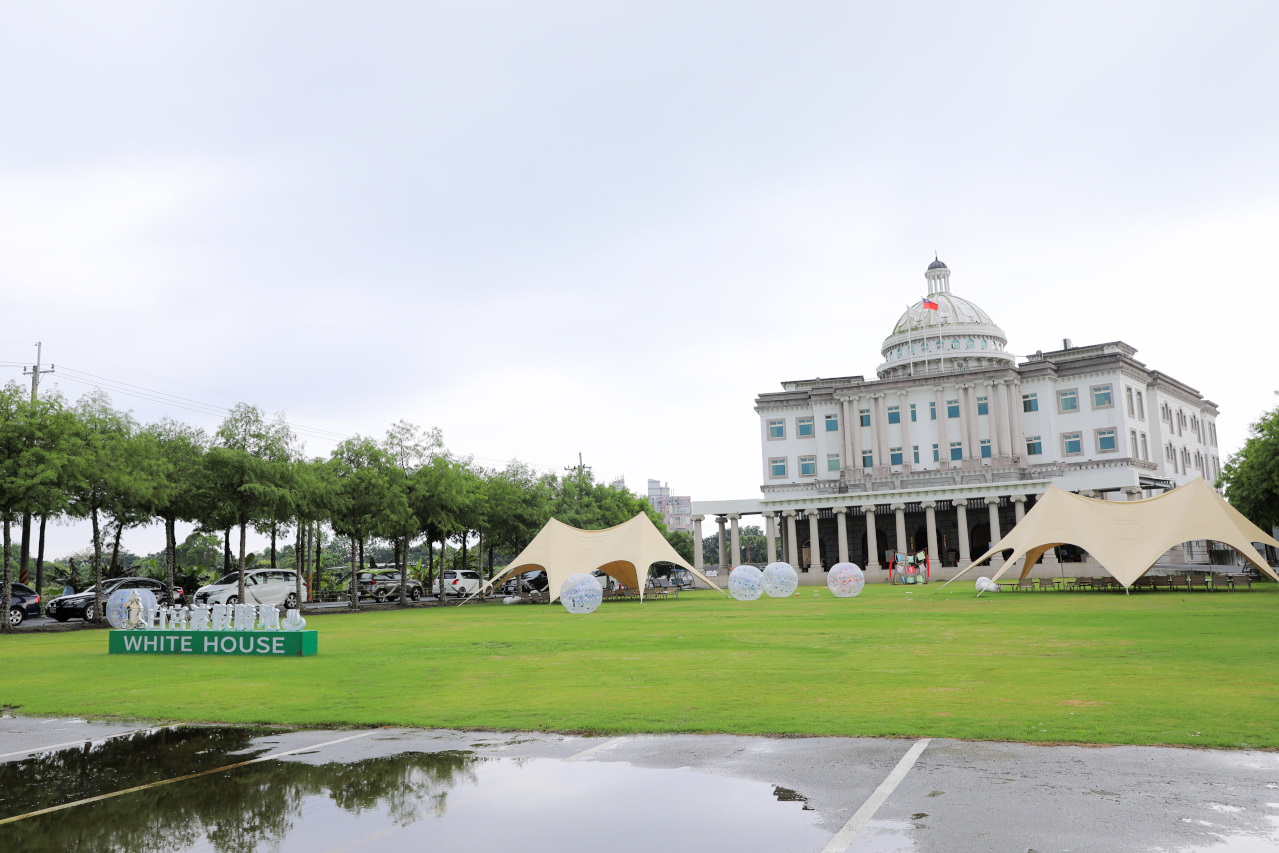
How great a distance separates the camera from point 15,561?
56188 mm

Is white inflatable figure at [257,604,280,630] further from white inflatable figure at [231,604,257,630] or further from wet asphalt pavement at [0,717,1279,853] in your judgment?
wet asphalt pavement at [0,717,1279,853]

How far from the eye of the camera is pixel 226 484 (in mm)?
32594

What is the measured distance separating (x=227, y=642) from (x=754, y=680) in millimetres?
10394

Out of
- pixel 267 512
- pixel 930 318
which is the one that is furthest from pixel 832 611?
pixel 930 318

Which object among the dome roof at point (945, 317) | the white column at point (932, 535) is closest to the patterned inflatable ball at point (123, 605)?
the white column at point (932, 535)

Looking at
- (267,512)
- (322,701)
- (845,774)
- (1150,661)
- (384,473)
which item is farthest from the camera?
(384,473)

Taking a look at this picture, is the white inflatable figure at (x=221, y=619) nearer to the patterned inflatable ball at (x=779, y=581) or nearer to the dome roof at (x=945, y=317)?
the patterned inflatable ball at (x=779, y=581)

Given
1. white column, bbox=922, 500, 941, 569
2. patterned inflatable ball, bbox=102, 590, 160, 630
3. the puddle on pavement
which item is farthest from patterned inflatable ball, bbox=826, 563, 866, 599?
the puddle on pavement

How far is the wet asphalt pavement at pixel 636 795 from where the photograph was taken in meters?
5.95

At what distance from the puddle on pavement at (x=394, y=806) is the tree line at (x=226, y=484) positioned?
21066 millimetres

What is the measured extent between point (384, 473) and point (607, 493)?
22647mm

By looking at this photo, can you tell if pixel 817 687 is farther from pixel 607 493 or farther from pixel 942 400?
pixel 942 400

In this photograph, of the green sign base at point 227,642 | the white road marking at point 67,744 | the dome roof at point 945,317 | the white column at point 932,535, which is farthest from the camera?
the dome roof at point 945,317

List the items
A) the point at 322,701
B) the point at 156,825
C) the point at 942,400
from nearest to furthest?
the point at 156,825, the point at 322,701, the point at 942,400
